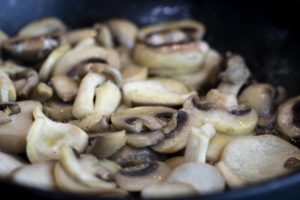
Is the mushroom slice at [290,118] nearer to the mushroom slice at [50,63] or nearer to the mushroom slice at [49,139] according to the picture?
the mushroom slice at [49,139]

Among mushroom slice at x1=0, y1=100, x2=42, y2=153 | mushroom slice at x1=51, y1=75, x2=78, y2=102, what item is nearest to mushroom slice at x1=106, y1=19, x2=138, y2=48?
mushroom slice at x1=51, y1=75, x2=78, y2=102

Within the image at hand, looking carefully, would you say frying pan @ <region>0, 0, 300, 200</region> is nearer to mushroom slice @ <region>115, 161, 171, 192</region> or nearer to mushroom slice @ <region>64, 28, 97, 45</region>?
mushroom slice @ <region>64, 28, 97, 45</region>

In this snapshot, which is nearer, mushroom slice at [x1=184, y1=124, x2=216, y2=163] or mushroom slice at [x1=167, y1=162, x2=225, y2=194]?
mushroom slice at [x1=167, y1=162, x2=225, y2=194]

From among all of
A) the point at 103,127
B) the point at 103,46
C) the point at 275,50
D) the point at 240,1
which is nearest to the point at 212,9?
the point at 240,1

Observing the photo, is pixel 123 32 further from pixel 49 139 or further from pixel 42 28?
pixel 49 139

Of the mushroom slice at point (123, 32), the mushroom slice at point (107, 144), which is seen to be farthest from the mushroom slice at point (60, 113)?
the mushroom slice at point (123, 32)
